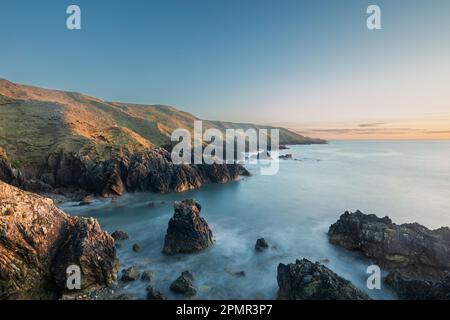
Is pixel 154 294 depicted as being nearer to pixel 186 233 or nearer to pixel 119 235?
pixel 186 233

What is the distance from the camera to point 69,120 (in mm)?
76562

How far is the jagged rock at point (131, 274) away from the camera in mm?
23094

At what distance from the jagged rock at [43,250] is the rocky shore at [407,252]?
24265 mm

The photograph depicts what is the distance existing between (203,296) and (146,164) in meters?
45.2

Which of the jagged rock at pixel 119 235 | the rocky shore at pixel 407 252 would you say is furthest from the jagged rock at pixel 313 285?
the jagged rock at pixel 119 235

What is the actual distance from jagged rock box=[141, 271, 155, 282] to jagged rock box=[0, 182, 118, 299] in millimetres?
2400

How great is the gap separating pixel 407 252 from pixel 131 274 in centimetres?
2545

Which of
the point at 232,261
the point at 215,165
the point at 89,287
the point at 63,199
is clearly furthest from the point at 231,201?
the point at 89,287

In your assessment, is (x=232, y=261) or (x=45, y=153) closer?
(x=232, y=261)

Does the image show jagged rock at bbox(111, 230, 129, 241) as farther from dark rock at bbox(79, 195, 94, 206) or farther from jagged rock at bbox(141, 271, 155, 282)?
dark rock at bbox(79, 195, 94, 206)

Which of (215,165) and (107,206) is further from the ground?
(215,165)

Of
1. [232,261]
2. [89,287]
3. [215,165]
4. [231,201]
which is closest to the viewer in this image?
[89,287]

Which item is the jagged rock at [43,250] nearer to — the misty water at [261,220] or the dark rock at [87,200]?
the misty water at [261,220]
